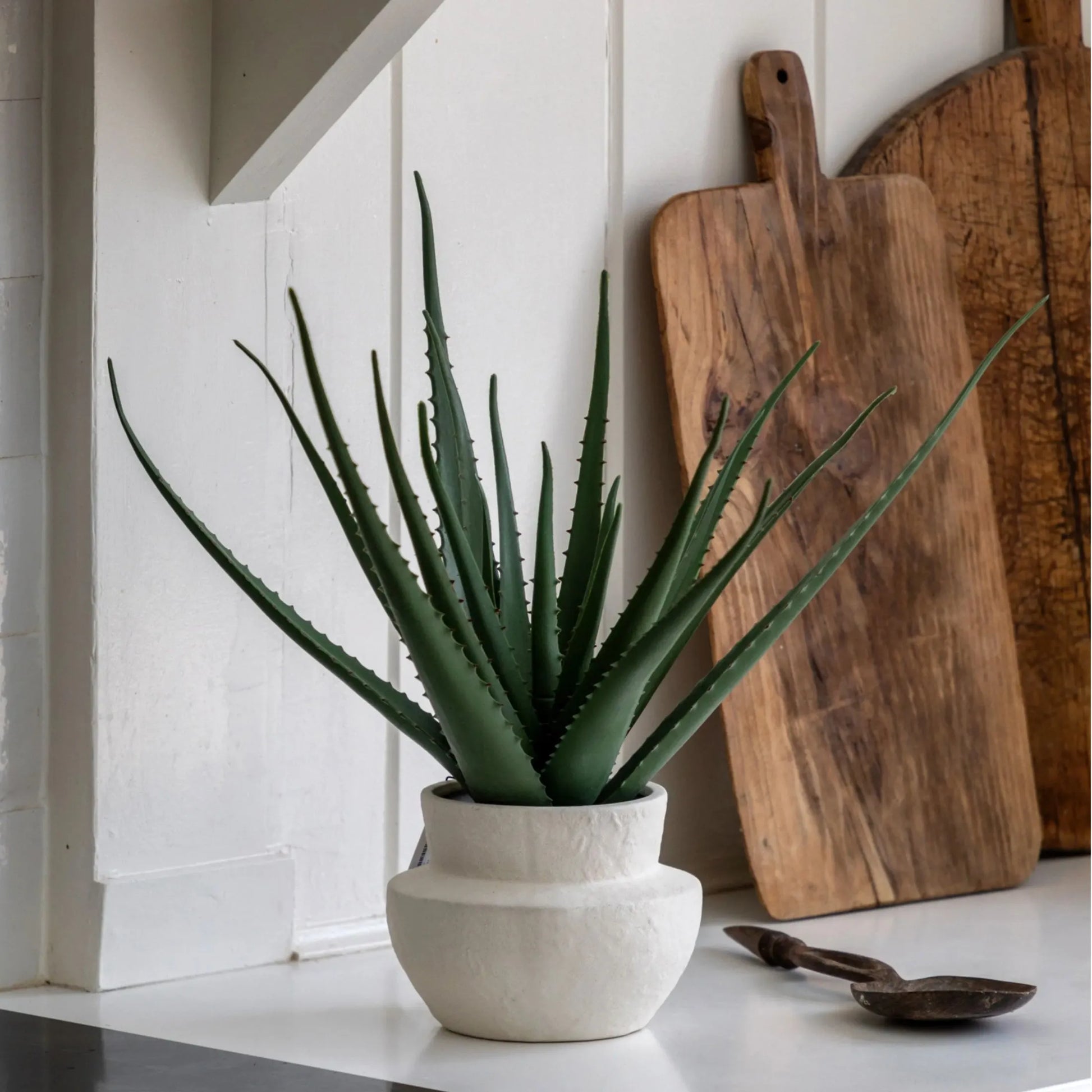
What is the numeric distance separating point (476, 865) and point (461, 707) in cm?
11

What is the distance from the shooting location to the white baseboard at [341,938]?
1.28m

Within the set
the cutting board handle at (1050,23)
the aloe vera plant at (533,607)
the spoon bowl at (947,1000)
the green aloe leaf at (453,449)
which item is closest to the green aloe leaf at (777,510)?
the aloe vera plant at (533,607)

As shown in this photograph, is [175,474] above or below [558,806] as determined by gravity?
above

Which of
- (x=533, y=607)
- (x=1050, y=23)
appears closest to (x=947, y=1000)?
(x=533, y=607)

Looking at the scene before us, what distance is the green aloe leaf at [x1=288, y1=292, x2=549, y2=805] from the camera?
92cm

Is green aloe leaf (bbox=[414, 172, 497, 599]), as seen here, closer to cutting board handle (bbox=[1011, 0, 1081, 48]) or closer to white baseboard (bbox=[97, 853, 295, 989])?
white baseboard (bbox=[97, 853, 295, 989])

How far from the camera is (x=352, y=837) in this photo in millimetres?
1316

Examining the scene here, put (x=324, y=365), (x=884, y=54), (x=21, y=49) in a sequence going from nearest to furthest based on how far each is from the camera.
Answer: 1. (x=21, y=49)
2. (x=324, y=365)
3. (x=884, y=54)

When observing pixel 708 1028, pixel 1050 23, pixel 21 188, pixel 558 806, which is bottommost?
pixel 708 1028

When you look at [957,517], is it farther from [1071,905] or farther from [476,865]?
[476,865]

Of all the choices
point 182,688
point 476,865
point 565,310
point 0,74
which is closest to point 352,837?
point 182,688

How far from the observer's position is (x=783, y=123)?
149 cm

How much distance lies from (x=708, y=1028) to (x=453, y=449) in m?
0.40

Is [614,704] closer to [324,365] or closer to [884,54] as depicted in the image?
[324,365]
